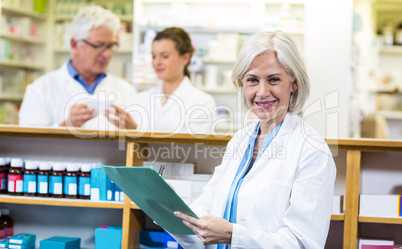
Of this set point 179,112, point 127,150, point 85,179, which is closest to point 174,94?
point 179,112

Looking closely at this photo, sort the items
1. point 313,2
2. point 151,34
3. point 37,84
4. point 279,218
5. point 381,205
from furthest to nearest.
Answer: point 151,34
point 313,2
point 37,84
point 381,205
point 279,218

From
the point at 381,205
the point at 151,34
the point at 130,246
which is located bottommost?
the point at 130,246

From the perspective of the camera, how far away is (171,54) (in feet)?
12.1

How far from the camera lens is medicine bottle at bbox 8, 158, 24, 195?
2539mm

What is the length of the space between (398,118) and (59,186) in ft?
19.7

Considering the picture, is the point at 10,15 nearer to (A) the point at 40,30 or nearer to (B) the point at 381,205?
(A) the point at 40,30

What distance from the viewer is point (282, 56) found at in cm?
184

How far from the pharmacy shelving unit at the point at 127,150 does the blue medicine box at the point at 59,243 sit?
0.18m

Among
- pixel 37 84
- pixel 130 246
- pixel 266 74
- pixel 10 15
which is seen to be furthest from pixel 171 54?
pixel 10 15

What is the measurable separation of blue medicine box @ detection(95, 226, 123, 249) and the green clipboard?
26.4 inches

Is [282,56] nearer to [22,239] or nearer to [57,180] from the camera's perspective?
[57,180]

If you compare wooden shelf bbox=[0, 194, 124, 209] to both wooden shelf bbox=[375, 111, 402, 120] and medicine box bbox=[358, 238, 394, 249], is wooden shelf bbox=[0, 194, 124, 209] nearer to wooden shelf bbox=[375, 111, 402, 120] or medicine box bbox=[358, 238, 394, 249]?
medicine box bbox=[358, 238, 394, 249]

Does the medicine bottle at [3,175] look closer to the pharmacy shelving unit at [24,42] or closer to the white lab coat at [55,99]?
the white lab coat at [55,99]

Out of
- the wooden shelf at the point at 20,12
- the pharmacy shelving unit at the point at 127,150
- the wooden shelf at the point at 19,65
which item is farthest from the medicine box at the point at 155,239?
the wooden shelf at the point at 20,12
